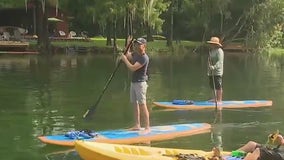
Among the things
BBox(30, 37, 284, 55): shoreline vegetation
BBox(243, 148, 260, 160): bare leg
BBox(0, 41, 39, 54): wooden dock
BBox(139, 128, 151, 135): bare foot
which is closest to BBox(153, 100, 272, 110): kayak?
BBox(139, 128, 151, 135): bare foot

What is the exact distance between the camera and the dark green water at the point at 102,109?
1230cm

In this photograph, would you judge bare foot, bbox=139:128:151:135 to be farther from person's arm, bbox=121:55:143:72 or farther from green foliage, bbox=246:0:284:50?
green foliage, bbox=246:0:284:50

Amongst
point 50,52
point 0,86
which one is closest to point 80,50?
point 50,52

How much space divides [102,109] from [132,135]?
19.2ft

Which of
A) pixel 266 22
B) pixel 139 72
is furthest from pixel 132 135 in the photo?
pixel 266 22

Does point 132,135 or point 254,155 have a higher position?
point 254,155

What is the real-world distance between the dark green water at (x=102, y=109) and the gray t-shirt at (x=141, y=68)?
4.77 ft

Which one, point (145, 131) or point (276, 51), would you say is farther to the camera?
point (276, 51)

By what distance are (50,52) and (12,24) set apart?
18138 millimetres

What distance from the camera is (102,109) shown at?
1744 centimetres

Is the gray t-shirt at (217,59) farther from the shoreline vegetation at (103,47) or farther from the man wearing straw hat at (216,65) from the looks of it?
the shoreline vegetation at (103,47)

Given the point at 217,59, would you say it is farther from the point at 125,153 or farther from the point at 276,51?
the point at 276,51

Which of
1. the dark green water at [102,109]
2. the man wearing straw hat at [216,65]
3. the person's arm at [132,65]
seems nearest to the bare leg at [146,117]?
the dark green water at [102,109]

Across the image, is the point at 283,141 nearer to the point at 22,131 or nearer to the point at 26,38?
the point at 22,131
